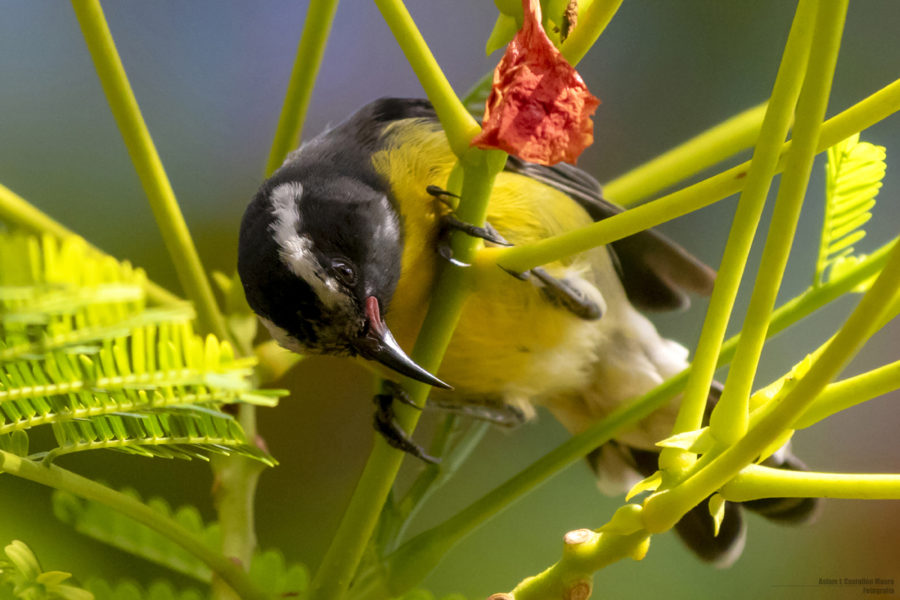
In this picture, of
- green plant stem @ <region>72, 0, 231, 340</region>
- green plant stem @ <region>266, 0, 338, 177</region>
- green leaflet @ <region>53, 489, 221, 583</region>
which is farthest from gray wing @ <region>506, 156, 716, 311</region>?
green leaflet @ <region>53, 489, 221, 583</region>

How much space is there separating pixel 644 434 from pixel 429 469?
0.60m

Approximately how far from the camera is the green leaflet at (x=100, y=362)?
12.5 inches

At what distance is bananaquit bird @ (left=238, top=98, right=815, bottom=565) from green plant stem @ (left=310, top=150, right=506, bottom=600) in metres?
0.01

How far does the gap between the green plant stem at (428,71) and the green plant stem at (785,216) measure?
200 millimetres

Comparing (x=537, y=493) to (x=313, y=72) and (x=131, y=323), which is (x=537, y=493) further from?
(x=131, y=323)

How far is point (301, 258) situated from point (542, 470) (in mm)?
335

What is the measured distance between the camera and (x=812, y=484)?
427 millimetres

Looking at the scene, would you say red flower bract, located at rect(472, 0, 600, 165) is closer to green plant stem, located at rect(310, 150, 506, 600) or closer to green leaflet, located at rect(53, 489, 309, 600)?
green plant stem, located at rect(310, 150, 506, 600)

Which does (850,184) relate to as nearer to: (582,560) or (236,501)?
(582,560)

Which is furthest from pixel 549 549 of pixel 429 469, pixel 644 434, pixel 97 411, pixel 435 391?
pixel 97 411

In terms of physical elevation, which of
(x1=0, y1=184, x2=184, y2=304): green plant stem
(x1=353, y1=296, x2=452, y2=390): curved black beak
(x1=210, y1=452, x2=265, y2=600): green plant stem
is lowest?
(x1=210, y1=452, x2=265, y2=600): green plant stem

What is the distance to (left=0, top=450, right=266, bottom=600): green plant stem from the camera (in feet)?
1.56

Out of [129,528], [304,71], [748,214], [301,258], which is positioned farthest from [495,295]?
[748,214]

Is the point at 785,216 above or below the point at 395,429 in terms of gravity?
above
